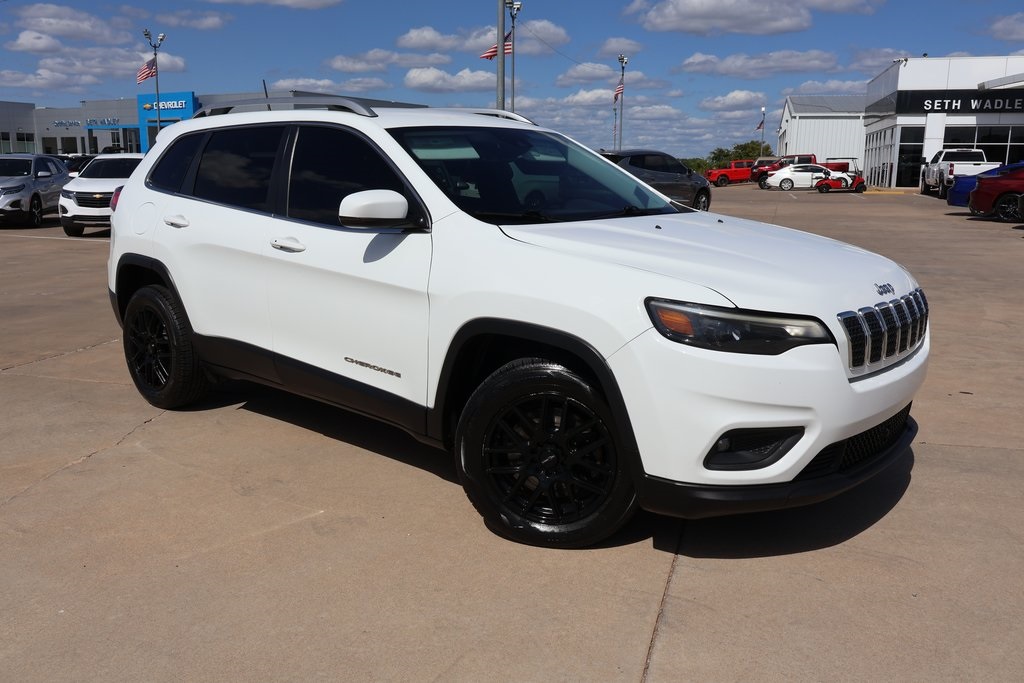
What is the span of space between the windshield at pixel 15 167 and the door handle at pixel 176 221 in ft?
57.2

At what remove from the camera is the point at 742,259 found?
3451 mm

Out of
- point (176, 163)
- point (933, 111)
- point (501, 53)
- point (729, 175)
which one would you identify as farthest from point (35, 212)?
point (729, 175)

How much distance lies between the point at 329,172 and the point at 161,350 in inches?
68.8

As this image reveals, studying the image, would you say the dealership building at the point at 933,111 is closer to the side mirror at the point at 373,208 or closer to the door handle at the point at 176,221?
the door handle at the point at 176,221

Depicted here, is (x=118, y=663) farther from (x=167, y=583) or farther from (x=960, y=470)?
(x=960, y=470)

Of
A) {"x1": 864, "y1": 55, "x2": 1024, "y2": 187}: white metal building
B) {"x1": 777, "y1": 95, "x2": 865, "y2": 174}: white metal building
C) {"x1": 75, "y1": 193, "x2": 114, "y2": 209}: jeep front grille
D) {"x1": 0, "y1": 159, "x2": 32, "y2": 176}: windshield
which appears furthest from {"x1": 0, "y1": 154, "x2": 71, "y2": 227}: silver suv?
{"x1": 777, "y1": 95, "x2": 865, "y2": 174}: white metal building

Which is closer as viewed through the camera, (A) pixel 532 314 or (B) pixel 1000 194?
(A) pixel 532 314

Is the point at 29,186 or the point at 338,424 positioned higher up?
the point at 29,186

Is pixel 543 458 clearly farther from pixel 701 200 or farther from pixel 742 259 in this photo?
pixel 701 200

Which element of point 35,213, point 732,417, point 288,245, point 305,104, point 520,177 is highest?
point 305,104

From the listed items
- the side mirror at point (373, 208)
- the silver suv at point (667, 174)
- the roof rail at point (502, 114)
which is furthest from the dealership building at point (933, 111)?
the side mirror at point (373, 208)

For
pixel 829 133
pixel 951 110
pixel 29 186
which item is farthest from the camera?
pixel 829 133

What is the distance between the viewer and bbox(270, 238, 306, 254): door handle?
14.0 feet

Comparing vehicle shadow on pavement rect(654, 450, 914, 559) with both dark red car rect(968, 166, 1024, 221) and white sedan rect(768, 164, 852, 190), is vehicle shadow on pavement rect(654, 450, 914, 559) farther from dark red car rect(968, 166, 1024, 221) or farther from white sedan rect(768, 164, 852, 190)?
white sedan rect(768, 164, 852, 190)
